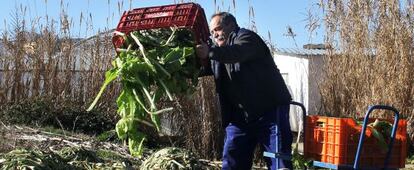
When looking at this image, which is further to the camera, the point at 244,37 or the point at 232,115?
the point at 232,115

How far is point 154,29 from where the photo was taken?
6.03m

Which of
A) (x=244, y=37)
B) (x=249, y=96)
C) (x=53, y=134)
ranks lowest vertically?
(x=53, y=134)

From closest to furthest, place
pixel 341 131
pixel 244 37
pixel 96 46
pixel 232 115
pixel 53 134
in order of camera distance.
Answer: pixel 341 131 → pixel 244 37 → pixel 232 115 → pixel 53 134 → pixel 96 46

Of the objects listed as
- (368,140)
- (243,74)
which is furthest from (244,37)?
(368,140)

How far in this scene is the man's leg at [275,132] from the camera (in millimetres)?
6121

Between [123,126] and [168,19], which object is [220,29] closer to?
[168,19]

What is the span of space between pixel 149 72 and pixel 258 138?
4.39 feet

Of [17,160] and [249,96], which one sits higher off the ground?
[249,96]

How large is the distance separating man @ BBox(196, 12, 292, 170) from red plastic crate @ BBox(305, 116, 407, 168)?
29 centimetres

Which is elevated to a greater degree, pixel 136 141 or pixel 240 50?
pixel 240 50

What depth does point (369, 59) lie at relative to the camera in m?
11.2

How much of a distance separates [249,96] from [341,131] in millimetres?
999

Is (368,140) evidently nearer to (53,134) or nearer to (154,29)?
(154,29)

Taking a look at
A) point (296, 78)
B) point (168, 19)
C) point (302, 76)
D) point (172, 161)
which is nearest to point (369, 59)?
point (302, 76)
